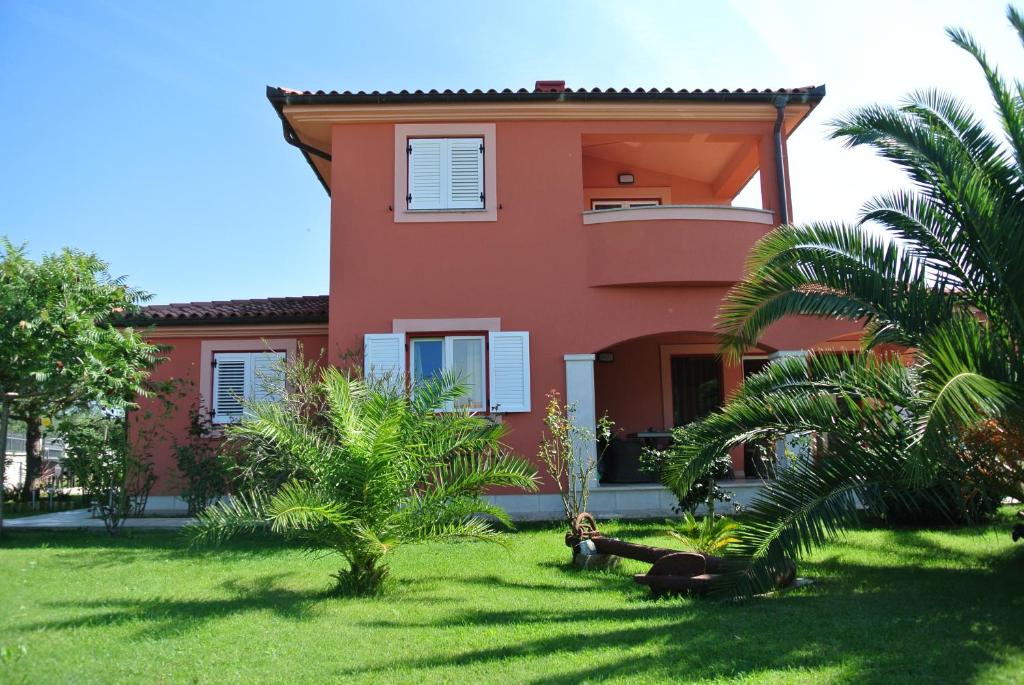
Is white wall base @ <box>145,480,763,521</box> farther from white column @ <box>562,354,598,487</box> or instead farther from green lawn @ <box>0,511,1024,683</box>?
green lawn @ <box>0,511,1024,683</box>

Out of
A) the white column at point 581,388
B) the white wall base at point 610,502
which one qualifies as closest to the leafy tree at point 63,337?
the white wall base at point 610,502

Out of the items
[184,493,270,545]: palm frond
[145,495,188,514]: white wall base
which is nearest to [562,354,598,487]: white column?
[184,493,270,545]: palm frond

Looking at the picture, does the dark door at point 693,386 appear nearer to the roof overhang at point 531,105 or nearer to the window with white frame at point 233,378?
the roof overhang at point 531,105

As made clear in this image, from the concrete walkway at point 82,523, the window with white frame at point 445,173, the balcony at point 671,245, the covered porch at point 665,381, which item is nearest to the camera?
the concrete walkway at point 82,523

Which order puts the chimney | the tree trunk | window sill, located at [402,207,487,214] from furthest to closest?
the tree trunk
the chimney
window sill, located at [402,207,487,214]

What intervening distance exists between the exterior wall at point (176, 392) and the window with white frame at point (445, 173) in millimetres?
3091

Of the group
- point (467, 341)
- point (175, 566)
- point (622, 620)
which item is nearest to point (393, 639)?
point (622, 620)

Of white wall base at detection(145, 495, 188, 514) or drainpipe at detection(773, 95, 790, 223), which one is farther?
white wall base at detection(145, 495, 188, 514)

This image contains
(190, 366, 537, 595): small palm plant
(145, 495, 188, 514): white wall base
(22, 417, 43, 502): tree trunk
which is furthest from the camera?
(22, 417, 43, 502): tree trunk

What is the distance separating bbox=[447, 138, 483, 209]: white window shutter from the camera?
13180 mm

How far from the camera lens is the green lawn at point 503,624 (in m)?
5.09

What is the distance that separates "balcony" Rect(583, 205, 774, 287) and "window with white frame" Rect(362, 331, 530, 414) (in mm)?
1714

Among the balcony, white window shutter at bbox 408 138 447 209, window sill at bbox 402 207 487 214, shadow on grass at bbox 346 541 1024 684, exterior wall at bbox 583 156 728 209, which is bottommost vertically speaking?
shadow on grass at bbox 346 541 1024 684

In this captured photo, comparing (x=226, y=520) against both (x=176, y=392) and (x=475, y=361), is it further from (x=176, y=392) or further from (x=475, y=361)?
(x=176, y=392)
